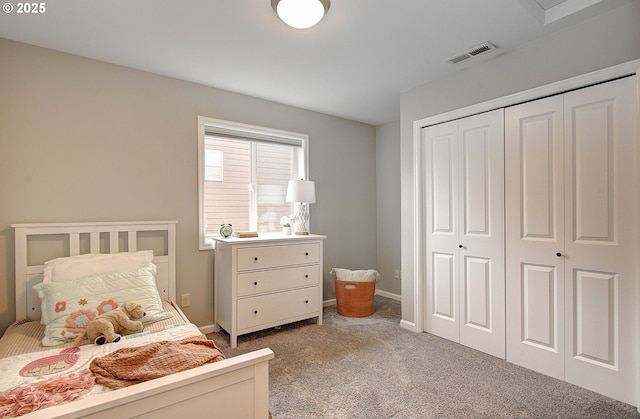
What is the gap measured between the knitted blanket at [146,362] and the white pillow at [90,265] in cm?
89

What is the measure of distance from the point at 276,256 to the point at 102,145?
171 centimetres

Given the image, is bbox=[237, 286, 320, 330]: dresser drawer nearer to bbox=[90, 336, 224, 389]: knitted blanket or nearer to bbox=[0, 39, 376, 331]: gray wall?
bbox=[0, 39, 376, 331]: gray wall

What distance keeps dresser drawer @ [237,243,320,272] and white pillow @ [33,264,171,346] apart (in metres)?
0.81

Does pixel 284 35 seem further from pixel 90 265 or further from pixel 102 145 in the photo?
pixel 90 265

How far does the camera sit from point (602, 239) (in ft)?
6.55

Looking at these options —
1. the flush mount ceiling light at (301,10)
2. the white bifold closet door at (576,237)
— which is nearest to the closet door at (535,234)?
the white bifold closet door at (576,237)

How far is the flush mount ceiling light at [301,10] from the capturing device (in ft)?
5.55

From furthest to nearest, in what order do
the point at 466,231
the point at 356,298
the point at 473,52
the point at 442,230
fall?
the point at 356,298 < the point at 442,230 < the point at 466,231 < the point at 473,52

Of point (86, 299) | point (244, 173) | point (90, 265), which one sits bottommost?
point (86, 299)

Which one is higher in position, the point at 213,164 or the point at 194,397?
the point at 213,164

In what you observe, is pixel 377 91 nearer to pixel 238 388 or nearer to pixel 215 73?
pixel 215 73

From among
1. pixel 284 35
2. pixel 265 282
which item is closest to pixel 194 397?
pixel 265 282

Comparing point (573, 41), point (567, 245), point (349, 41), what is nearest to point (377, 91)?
point (349, 41)

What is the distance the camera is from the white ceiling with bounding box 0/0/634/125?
1894 mm
